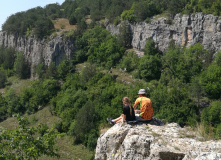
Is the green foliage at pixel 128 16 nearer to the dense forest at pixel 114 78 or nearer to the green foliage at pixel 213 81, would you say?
the dense forest at pixel 114 78

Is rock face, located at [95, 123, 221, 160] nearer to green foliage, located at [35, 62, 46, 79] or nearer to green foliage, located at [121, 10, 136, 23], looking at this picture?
green foliage, located at [121, 10, 136, 23]

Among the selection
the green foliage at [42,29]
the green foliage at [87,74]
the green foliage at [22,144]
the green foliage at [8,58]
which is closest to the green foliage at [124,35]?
the green foliage at [87,74]

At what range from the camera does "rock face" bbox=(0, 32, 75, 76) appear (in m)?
72.2

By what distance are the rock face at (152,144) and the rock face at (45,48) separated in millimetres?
63702

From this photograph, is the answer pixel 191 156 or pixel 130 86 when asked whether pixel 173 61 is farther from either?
pixel 191 156

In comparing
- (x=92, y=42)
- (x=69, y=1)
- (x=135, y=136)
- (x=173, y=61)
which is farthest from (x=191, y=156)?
(x=69, y=1)

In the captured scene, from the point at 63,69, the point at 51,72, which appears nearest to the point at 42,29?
the point at 51,72

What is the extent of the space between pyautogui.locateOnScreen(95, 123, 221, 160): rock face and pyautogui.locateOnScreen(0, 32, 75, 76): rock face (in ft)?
209

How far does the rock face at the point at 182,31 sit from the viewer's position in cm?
5050

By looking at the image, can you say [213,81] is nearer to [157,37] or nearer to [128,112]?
[157,37]

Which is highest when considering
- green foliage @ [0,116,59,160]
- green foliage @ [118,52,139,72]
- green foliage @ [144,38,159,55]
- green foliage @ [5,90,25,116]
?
green foliage @ [144,38,159,55]

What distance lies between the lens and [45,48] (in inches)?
2958

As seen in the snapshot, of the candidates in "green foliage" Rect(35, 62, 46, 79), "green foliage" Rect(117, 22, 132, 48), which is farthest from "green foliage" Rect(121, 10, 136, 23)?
"green foliage" Rect(35, 62, 46, 79)

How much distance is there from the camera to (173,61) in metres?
53.1
